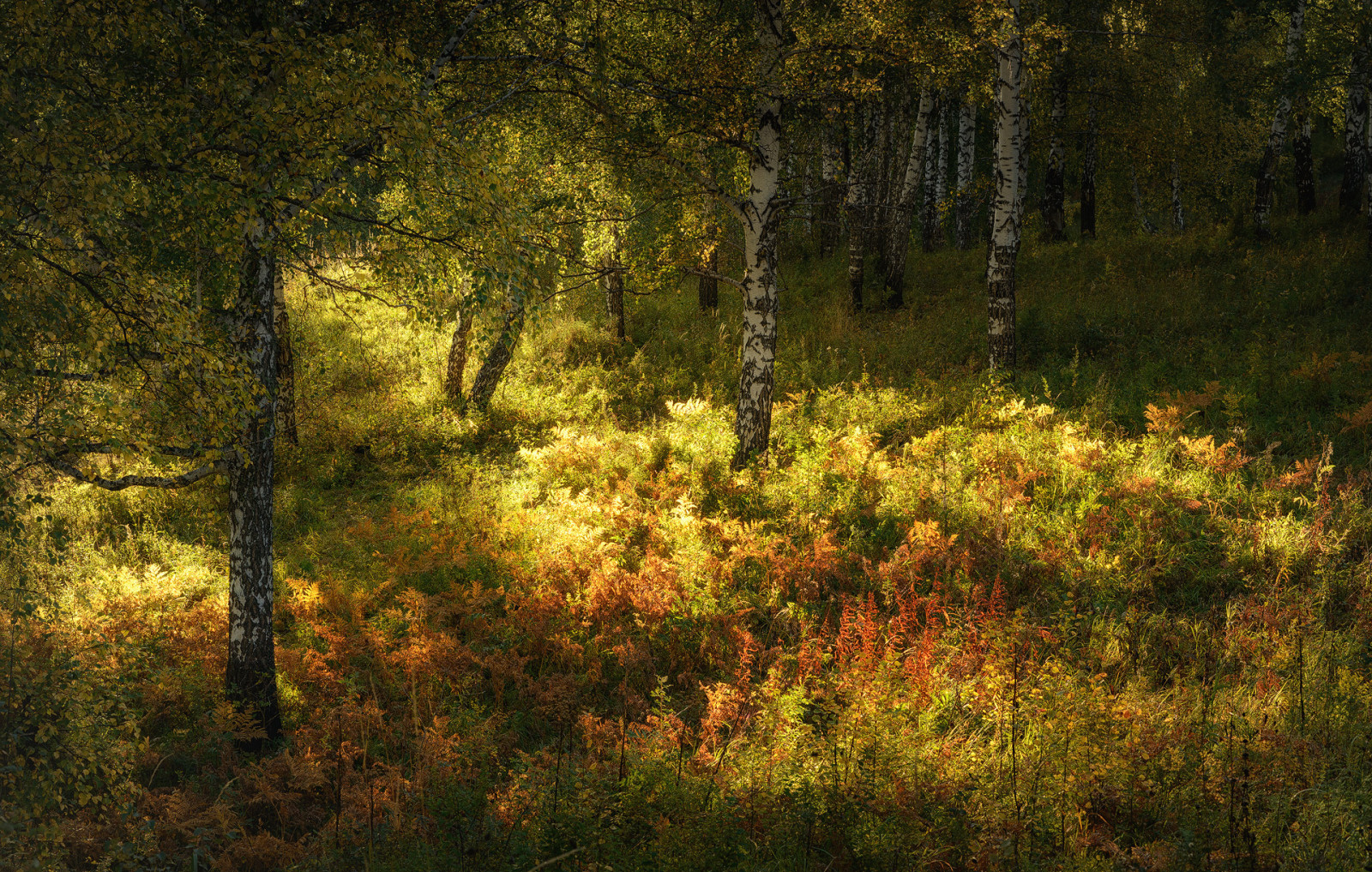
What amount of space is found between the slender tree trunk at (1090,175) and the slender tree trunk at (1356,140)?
5.15 m

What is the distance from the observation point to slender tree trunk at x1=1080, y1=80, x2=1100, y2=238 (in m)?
21.2

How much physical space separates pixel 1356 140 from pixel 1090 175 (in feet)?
19.7

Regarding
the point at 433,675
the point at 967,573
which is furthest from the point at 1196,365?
the point at 433,675

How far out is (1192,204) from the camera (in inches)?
1394

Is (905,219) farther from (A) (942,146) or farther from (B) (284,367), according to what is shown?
(B) (284,367)

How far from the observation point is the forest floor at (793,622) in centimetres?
430

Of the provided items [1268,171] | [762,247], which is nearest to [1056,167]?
[1268,171]

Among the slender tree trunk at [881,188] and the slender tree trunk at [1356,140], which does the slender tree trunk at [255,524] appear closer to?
the slender tree trunk at [881,188]

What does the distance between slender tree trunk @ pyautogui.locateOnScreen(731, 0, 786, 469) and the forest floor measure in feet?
2.15

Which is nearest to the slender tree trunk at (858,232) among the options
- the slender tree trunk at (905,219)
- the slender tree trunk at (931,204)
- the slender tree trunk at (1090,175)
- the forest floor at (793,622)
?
the slender tree trunk at (905,219)

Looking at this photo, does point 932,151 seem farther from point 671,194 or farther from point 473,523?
point 473,523

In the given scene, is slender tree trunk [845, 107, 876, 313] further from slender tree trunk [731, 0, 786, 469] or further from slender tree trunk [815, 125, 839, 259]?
slender tree trunk [731, 0, 786, 469]

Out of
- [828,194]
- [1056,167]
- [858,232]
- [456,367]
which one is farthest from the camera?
[828,194]

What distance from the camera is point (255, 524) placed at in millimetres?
6684
